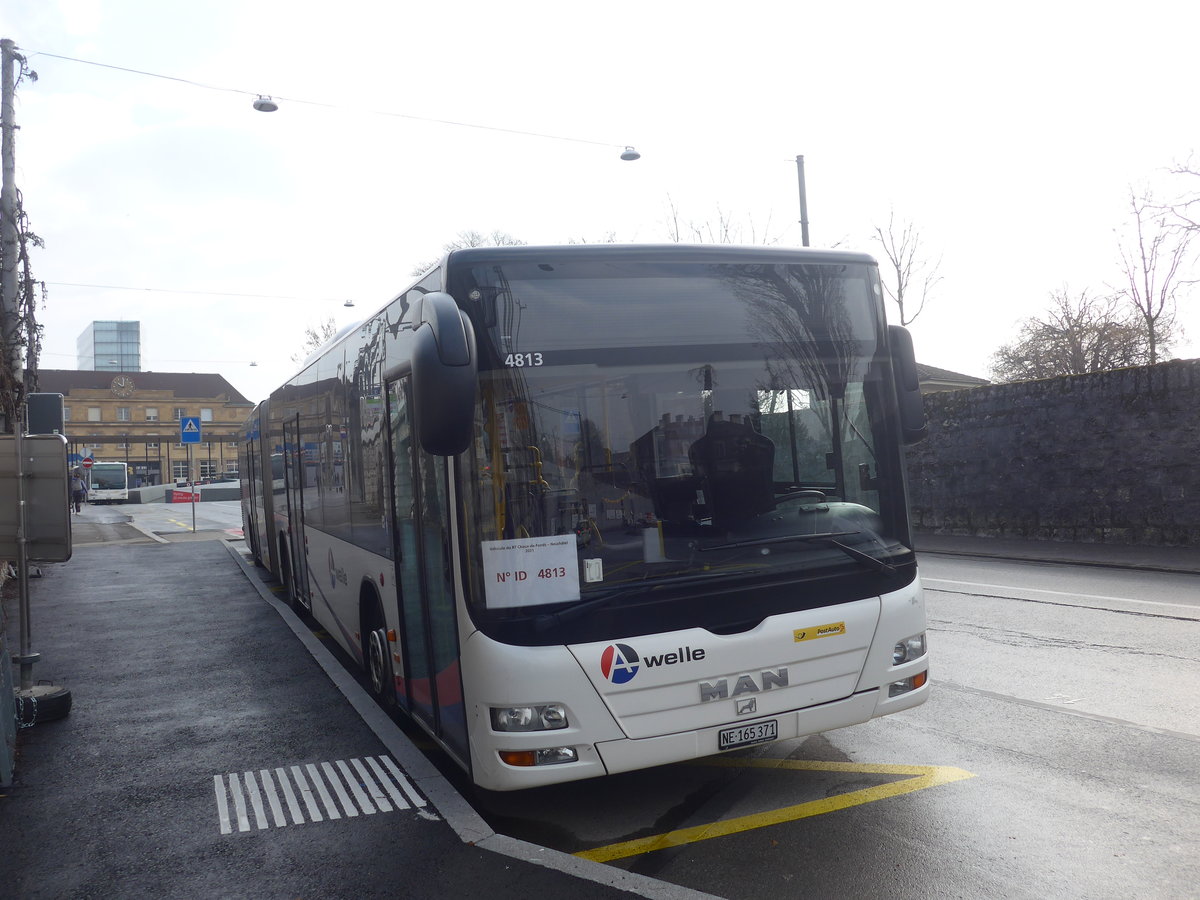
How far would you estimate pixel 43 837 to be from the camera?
4.87 m

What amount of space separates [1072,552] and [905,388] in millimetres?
11388

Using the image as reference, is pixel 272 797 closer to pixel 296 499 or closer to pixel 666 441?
pixel 666 441

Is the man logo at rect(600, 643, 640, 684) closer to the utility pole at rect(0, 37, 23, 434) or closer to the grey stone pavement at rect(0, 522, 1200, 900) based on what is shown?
the grey stone pavement at rect(0, 522, 1200, 900)

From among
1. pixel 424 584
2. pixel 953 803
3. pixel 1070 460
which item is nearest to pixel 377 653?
pixel 424 584

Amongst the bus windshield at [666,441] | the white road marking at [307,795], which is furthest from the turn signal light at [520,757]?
the white road marking at [307,795]

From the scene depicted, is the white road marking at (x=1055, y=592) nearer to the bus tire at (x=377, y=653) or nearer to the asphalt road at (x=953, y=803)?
the asphalt road at (x=953, y=803)

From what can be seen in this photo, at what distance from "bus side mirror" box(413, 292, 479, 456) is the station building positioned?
336 feet

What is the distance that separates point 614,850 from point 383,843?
3.70 feet

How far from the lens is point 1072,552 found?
14883mm

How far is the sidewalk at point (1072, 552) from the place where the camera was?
43.0 feet

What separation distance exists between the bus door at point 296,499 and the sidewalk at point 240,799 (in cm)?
99

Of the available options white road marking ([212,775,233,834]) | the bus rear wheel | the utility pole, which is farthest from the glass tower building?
white road marking ([212,775,233,834])

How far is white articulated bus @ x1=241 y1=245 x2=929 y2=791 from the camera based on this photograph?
13.9ft

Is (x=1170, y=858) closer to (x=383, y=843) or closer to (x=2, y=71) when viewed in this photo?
(x=383, y=843)
